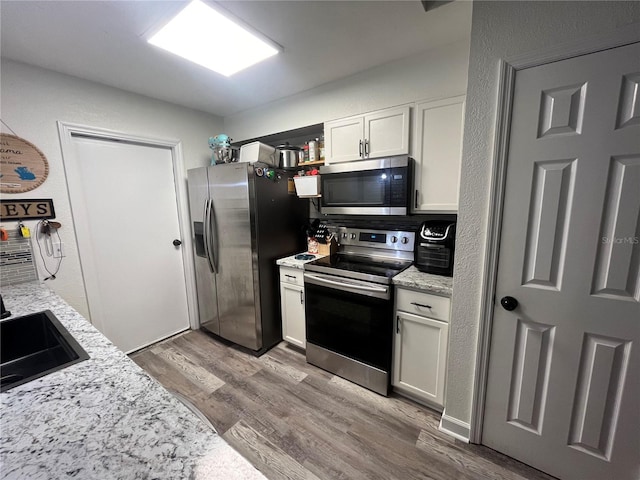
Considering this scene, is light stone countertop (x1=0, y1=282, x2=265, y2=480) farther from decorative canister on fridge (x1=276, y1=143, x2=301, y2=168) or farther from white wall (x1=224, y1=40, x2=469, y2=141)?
white wall (x1=224, y1=40, x2=469, y2=141)

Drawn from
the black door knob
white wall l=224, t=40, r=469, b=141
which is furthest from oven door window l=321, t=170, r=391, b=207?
the black door knob

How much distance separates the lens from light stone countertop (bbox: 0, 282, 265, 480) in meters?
0.52

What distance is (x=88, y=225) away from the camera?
2121mm

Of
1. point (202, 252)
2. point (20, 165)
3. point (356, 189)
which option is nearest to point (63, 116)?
point (20, 165)

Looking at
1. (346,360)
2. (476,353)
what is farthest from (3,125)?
(476,353)

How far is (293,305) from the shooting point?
2322mm

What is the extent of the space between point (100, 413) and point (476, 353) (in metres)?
1.60

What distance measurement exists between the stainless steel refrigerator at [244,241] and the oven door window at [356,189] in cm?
45

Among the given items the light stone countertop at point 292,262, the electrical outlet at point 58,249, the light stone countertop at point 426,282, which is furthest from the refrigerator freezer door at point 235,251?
the light stone countertop at point 426,282

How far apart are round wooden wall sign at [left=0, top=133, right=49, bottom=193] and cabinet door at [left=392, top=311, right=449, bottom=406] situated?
8.83 feet

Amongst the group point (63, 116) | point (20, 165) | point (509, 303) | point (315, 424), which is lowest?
point (315, 424)

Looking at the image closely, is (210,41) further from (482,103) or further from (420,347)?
(420,347)

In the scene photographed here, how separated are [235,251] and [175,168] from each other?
1118mm

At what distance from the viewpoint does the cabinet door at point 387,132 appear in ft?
6.10
